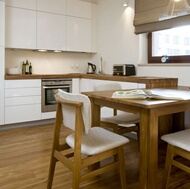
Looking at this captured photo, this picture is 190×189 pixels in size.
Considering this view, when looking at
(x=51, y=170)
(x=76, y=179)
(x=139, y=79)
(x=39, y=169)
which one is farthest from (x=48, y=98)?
(x=76, y=179)

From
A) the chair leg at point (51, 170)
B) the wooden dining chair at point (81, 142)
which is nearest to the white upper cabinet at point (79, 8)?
the wooden dining chair at point (81, 142)

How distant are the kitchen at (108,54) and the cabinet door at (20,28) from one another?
27cm

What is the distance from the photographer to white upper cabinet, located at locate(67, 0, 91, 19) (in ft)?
14.4

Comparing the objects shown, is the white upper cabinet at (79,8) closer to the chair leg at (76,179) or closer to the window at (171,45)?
the window at (171,45)

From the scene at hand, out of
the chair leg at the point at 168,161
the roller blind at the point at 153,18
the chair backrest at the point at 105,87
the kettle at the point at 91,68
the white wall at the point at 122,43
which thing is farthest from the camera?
the kettle at the point at 91,68

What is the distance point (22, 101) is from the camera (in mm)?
3734

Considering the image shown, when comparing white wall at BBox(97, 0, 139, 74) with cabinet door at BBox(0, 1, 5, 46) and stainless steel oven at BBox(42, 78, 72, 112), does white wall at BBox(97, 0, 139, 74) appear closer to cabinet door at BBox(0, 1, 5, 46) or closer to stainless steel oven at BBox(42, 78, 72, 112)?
stainless steel oven at BBox(42, 78, 72, 112)

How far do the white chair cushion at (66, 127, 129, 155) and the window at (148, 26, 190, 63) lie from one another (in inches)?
80.4

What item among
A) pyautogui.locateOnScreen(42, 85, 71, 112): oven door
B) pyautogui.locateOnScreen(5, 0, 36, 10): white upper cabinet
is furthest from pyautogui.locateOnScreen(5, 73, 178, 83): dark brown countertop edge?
pyautogui.locateOnScreen(5, 0, 36, 10): white upper cabinet

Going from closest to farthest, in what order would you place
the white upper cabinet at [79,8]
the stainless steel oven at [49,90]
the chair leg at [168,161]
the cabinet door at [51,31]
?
the chair leg at [168,161], the stainless steel oven at [49,90], the cabinet door at [51,31], the white upper cabinet at [79,8]

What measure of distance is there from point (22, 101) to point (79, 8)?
7.33ft

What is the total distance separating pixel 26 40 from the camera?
12.9ft

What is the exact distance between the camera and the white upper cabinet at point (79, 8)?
4.40m

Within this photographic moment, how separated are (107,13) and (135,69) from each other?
1.44m
